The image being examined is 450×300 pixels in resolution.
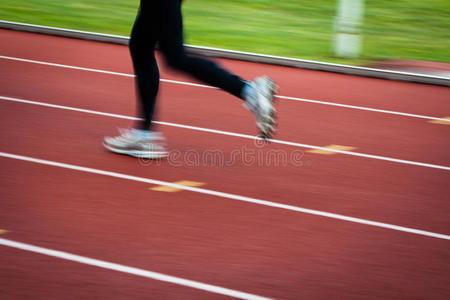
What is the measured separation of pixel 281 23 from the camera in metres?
12.7

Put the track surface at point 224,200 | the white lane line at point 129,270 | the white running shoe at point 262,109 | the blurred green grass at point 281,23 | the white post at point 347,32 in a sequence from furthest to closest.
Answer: the blurred green grass at point 281,23 → the white post at point 347,32 → the white running shoe at point 262,109 → the track surface at point 224,200 → the white lane line at point 129,270

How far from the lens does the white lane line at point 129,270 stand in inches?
134

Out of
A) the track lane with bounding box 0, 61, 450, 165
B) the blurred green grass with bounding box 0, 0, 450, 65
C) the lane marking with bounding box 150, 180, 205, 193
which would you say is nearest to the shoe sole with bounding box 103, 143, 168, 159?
the lane marking with bounding box 150, 180, 205, 193

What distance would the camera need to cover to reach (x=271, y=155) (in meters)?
5.61

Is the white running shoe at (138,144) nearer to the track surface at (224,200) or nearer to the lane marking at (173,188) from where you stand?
the track surface at (224,200)

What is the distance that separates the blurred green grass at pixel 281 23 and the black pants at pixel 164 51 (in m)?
4.98

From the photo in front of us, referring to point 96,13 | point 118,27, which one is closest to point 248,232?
point 118,27

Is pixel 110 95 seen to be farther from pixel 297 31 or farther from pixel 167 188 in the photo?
pixel 297 31

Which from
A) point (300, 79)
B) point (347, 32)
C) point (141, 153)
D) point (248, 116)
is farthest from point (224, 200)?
point (347, 32)

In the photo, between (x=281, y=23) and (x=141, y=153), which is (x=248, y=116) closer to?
(x=141, y=153)

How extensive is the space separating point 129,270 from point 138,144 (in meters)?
1.81

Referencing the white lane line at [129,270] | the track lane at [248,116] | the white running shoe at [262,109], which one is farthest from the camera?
the track lane at [248,116]

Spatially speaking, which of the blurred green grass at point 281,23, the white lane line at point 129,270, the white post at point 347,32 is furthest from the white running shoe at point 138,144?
the white post at point 347,32

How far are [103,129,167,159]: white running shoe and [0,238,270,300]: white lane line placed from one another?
1593 mm
